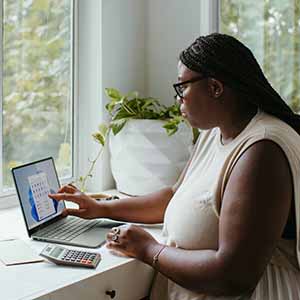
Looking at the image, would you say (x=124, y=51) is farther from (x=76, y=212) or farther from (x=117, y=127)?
(x=76, y=212)

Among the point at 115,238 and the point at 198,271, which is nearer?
the point at 198,271

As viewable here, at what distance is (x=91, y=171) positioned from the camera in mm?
2225

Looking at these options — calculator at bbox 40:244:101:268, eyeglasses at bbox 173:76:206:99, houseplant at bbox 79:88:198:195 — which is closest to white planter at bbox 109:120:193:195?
houseplant at bbox 79:88:198:195

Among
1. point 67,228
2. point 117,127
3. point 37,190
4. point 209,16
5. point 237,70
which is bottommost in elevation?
point 67,228

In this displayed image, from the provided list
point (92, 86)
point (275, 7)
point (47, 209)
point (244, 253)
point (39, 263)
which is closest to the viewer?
point (244, 253)

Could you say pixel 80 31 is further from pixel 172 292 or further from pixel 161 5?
pixel 172 292

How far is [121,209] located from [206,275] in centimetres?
53

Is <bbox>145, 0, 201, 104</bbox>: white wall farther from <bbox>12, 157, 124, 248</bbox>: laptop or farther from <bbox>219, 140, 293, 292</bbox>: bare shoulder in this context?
<bbox>219, 140, 293, 292</bbox>: bare shoulder

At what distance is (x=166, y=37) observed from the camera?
7.58ft

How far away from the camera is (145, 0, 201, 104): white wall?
7.30ft

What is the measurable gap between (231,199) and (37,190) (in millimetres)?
646

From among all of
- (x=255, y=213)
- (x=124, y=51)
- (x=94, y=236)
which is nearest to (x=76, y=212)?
(x=94, y=236)

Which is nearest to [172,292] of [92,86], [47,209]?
[47,209]

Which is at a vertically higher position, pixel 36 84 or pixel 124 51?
pixel 124 51
